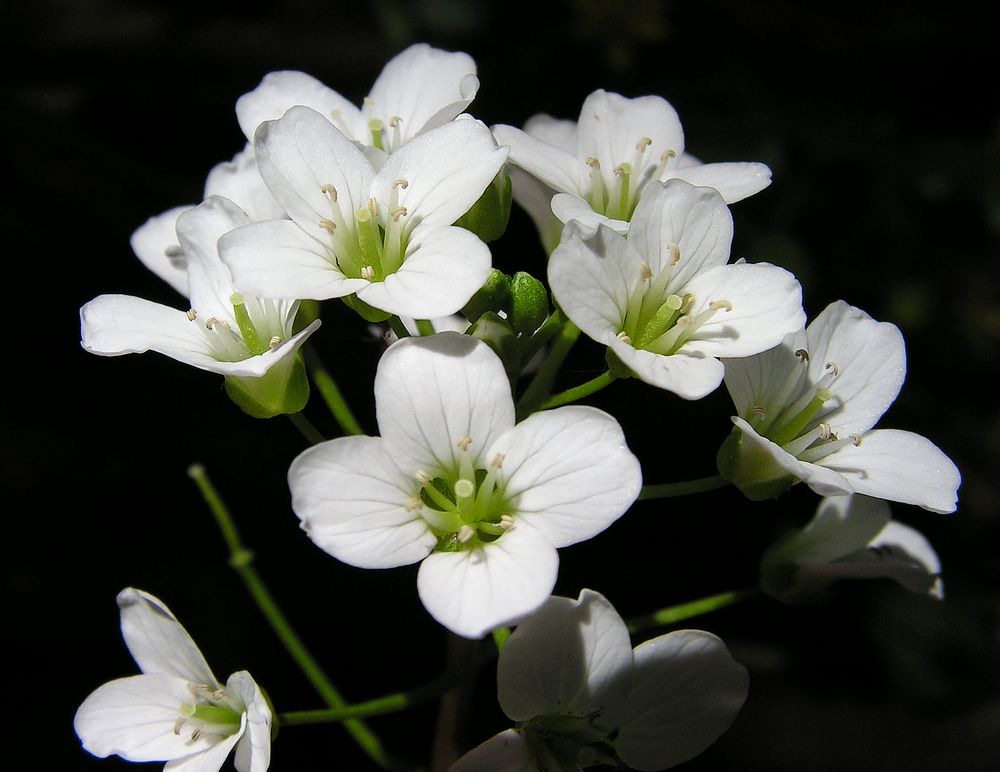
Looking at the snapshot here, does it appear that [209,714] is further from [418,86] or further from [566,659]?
[418,86]

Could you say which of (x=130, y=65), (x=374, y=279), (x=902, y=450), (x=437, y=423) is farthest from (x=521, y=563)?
(x=130, y=65)

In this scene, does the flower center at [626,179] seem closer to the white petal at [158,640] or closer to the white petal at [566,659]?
the white petal at [566,659]

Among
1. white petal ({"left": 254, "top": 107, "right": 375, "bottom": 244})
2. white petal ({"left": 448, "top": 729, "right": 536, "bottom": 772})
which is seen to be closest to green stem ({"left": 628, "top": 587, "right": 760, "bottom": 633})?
white petal ({"left": 448, "top": 729, "right": 536, "bottom": 772})

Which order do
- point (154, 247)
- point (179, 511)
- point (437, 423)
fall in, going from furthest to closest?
1. point (179, 511)
2. point (154, 247)
3. point (437, 423)

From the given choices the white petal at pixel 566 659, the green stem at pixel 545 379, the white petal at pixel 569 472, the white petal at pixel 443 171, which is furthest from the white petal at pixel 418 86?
the white petal at pixel 566 659

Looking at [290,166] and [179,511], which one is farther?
[179,511]

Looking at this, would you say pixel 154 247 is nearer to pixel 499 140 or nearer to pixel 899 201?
pixel 499 140
